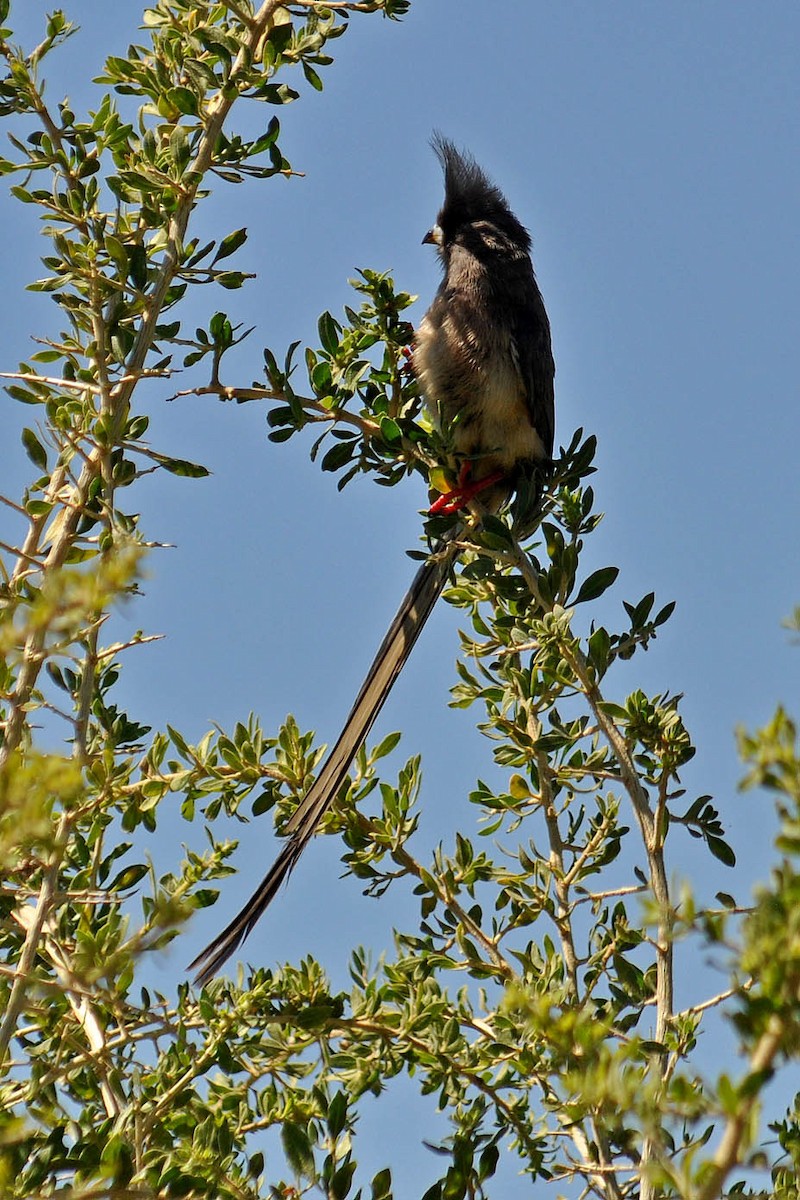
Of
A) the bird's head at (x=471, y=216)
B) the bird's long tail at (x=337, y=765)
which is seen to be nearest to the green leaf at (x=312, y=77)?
the bird's long tail at (x=337, y=765)

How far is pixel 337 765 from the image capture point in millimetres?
3354

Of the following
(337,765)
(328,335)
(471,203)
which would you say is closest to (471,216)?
(471,203)

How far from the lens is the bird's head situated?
18.7 feet

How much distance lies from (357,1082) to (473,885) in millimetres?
584

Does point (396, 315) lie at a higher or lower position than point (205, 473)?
higher

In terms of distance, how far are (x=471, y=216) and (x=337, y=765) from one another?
319 centimetres

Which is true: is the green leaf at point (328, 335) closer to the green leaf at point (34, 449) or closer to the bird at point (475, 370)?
the bird at point (475, 370)

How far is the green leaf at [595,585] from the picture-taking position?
11.0 feet

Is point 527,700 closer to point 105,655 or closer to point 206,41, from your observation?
point 105,655

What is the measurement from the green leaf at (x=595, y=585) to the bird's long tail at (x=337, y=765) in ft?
1.12

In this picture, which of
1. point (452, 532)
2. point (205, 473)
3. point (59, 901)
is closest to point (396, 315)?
point (452, 532)

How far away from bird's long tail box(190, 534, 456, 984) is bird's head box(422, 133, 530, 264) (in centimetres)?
182

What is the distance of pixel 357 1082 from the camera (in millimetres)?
2824

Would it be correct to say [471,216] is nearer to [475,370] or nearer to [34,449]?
[475,370]
